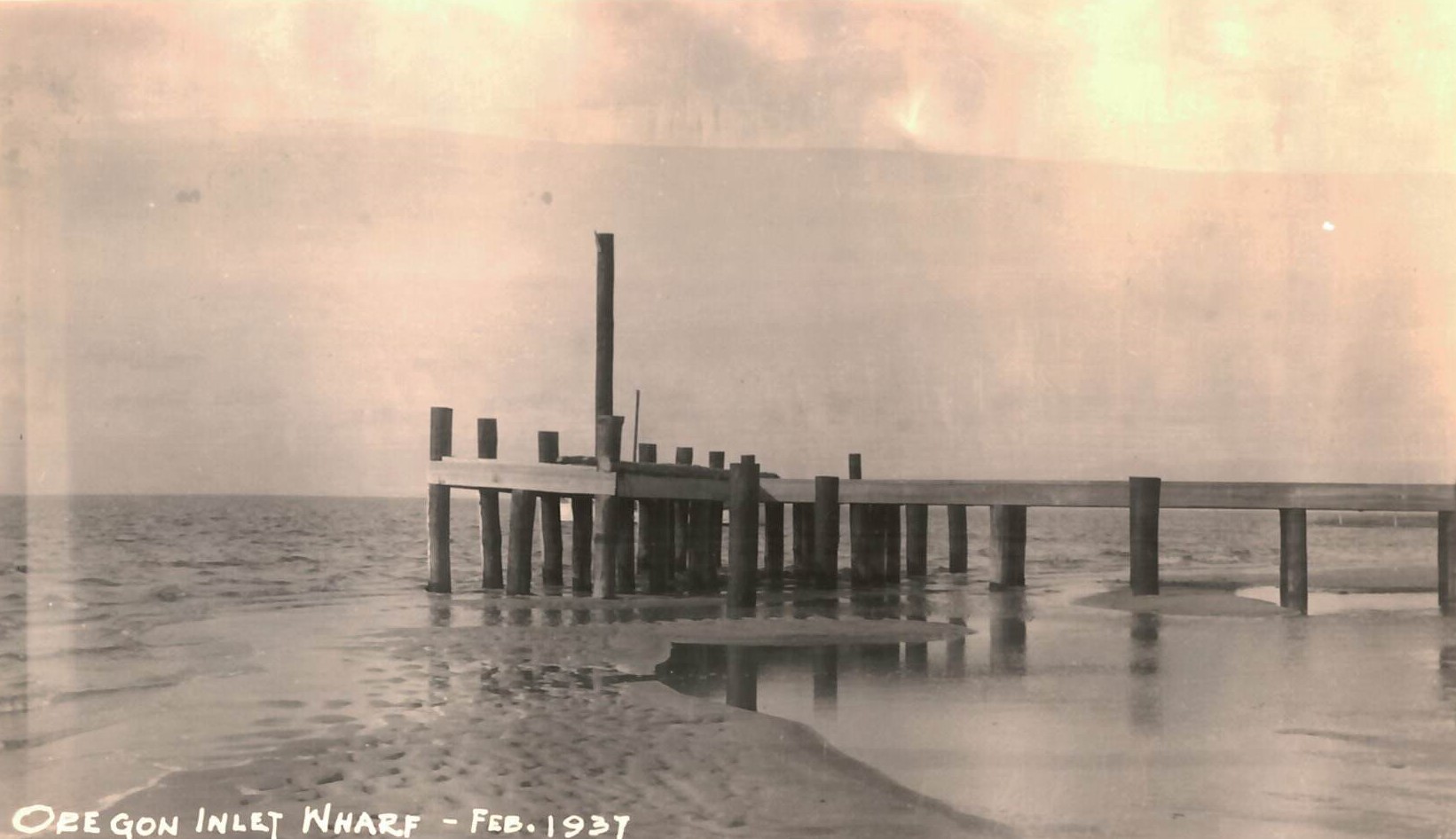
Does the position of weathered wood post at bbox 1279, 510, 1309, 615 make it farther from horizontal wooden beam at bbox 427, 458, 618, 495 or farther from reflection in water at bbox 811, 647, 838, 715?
horizontal wooden beam at bbox 427, 458, 618, 495

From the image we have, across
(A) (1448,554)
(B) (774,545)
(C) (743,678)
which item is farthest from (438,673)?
(A) (1448,554)

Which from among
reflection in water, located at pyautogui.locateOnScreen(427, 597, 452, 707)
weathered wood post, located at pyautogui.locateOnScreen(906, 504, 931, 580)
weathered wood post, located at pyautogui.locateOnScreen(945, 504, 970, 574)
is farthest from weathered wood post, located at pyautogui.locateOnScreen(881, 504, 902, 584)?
reflection in water, located at pyautogui.locateOnScreen(427, 597, 452, 707)

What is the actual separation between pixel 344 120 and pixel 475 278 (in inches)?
90.4

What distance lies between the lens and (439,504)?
17.4 metres

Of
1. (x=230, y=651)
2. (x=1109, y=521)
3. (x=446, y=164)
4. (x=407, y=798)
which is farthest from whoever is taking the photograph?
(x=1109, y=521)

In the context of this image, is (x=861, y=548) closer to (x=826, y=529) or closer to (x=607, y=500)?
(x=826, y=529)

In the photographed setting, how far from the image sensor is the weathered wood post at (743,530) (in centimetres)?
1523

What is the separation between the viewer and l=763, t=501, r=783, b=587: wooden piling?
21.0m

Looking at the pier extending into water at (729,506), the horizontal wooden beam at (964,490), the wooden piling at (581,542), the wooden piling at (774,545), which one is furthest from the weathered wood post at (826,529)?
the wooden piling at (581,542)

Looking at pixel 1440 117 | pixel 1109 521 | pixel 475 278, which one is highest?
pixel 1440 117

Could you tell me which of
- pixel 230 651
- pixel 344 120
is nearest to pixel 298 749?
pixel 230 651

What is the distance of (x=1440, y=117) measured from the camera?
1138 cm

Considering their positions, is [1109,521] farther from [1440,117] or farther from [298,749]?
[298,749]

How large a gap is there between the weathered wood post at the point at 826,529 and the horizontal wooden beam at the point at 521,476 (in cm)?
359
